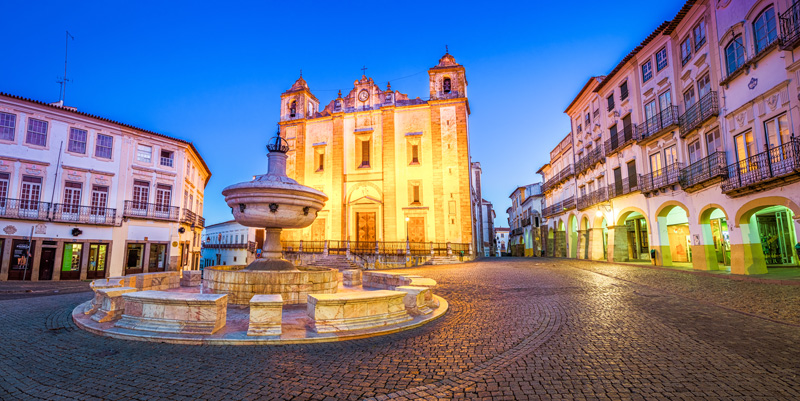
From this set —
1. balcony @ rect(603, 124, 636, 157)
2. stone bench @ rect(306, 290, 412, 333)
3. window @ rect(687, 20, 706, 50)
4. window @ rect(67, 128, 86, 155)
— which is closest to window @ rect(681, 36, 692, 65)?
window @ rect(687, 20, 706, 50)

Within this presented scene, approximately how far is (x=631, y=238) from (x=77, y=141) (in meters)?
34.9

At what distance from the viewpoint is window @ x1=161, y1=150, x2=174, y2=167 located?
953 inches

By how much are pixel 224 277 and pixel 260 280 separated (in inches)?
33.8

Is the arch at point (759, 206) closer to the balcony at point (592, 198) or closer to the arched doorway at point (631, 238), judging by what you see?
the arched doorway at point (631, 238)

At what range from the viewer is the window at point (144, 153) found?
2302cm

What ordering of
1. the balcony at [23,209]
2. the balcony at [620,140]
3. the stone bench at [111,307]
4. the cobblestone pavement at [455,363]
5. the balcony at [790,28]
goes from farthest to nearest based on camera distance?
the balcony at [620,140], the balcony at [23,209], the balcony at [790,28], the stone bench at [111,307], the cobblestone pavement at [455,363]

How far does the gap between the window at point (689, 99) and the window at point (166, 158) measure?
29.3 metres

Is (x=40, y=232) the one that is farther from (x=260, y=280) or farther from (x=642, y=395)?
(x=642, y=395)

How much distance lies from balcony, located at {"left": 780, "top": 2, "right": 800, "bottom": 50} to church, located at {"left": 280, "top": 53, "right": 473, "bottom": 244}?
20.0 meters

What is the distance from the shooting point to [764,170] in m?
12.3

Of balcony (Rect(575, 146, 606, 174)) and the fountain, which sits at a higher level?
balcony (Rect(575, 146, 606, 174))

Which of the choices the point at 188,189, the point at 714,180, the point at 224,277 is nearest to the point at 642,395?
the point at 224,277

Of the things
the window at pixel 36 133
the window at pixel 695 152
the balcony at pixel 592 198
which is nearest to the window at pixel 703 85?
the window at pixel 695 152

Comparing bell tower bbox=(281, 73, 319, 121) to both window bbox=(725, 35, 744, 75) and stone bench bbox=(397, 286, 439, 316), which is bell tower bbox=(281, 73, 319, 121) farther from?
stone bench bbox=(397, 286, 439, 316)
